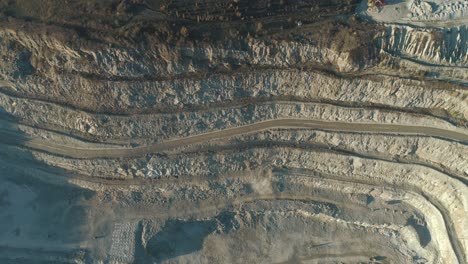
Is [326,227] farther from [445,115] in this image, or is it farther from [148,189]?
[148,189]

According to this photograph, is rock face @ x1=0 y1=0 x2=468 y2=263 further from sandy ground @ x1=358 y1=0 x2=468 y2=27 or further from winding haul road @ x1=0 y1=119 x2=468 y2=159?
sandy ground @ x1=358 y1=0 x2=468 y2=27

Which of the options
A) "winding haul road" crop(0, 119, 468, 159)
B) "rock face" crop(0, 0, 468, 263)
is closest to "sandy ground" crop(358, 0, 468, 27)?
"rock face" crop(0, 0, 468, 263)

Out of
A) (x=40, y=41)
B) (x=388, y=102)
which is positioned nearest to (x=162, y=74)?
(x=40, y=41)

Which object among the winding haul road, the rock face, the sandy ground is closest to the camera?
the sandy ground

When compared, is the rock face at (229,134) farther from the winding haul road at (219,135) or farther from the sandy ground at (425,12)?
the sandy ground at (425,12)

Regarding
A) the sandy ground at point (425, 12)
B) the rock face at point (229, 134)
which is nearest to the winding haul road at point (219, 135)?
the rock face at point (229, 134)

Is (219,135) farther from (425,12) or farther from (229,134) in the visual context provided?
(425,12)

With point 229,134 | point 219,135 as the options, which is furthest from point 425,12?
point 219,135
